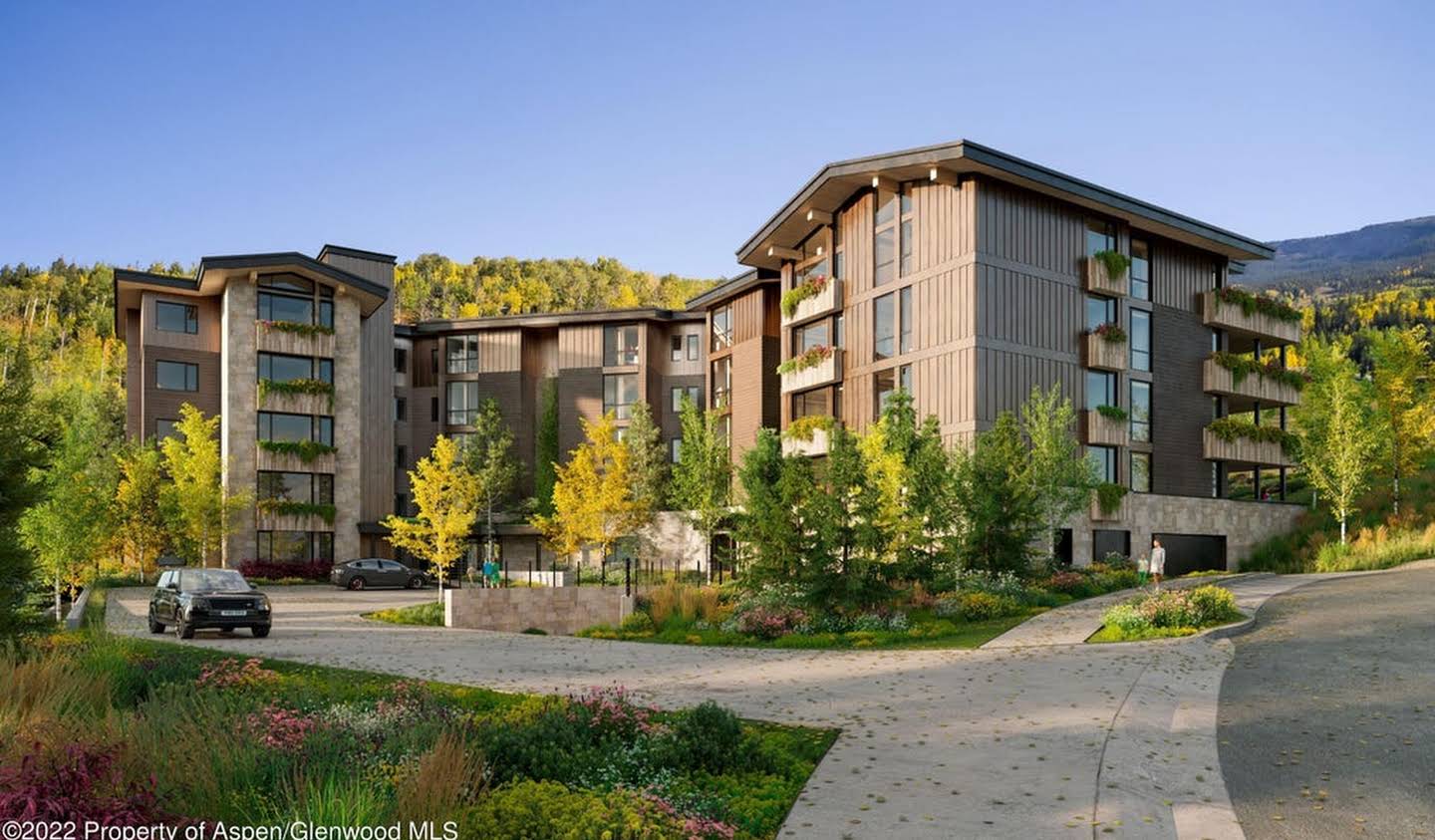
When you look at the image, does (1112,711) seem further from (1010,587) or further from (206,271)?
(206,271)

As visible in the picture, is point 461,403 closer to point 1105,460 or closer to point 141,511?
point 141,511

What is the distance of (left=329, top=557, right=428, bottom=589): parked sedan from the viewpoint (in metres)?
45.6

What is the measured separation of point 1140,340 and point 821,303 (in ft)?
37.5

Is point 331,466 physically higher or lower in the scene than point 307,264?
lower

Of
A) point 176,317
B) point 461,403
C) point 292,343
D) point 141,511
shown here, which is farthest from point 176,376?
point 461,403

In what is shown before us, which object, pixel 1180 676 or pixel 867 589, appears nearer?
pixel 1180 676

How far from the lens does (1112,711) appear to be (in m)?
12.6

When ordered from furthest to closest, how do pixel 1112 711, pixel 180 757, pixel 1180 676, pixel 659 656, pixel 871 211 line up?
pixel 871 211
pixel 659 656
pixel 1180 676
pixel 1112 711
pixel 180 757

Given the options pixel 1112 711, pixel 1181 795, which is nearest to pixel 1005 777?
pixel 1181 795

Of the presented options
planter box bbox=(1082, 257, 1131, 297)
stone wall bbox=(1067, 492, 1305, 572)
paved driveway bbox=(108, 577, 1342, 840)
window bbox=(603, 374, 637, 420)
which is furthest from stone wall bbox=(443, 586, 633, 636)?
window bbox=(603, 374, 637, 420)

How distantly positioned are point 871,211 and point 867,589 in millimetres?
19465

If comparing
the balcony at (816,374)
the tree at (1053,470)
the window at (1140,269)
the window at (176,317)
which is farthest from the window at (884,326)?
the window at (176,317)

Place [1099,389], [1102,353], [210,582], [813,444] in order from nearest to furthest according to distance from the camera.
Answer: [210,582]
[1102,353]
[1099,389]
[813,444]

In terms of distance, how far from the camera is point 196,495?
44.0 m
